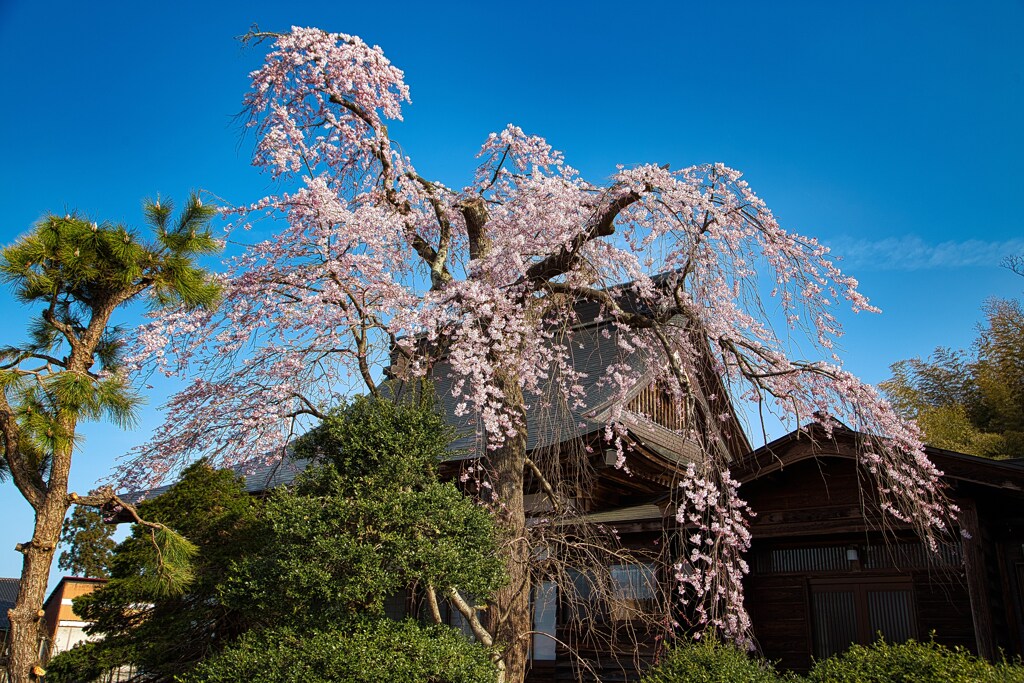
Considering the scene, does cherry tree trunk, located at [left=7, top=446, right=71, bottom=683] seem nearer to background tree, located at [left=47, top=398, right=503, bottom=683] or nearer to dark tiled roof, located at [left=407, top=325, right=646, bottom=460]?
background tree, located at [left=47, top=398, right=503, bottom=683]

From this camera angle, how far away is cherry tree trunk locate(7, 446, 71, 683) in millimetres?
6182

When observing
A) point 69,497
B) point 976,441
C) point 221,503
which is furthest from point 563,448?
point 976,441

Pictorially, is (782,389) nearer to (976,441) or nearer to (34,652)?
(34,652)

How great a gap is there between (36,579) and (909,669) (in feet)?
23.1

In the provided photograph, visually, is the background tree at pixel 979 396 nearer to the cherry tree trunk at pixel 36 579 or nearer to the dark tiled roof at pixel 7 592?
the cherry tree trunk at pixel 36 579

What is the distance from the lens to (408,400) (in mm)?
7230

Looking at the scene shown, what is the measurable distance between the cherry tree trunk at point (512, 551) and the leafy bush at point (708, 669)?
50.5 inches

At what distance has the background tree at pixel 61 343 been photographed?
21.3 ft

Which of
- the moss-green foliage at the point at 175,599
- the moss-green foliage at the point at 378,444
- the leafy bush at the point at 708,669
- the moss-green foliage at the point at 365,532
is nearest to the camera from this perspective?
the leafy bush at the point at 708,669

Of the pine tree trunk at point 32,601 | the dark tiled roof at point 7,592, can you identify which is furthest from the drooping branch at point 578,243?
the dark tiled roof at point 7,592

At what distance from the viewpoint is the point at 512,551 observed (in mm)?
6805

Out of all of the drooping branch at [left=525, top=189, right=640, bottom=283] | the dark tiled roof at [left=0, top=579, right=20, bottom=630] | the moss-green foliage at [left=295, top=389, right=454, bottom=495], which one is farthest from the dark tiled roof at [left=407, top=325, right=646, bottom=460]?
the dark tiled roof at [left=0, top=579, right=20, bottom=630]

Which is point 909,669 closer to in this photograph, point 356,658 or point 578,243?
point 356,658

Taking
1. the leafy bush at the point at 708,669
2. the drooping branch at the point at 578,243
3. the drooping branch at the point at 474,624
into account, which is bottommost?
the leafy bush at the point at 708,669
